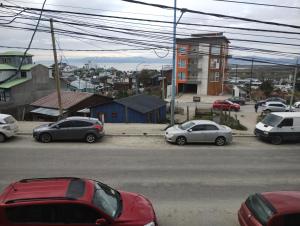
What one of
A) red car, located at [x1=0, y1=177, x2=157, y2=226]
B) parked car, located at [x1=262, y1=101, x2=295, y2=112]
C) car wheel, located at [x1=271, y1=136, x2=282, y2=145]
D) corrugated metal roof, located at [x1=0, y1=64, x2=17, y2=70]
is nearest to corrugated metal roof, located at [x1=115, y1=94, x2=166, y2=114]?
car wheel, located at [x1=271, y1=136, x2=282, y2=145]

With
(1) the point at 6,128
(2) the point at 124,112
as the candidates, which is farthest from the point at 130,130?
(2) the point at 124,112

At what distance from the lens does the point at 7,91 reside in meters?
42.8

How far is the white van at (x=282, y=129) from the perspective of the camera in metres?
18.5

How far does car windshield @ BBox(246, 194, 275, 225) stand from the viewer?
7.17 metres

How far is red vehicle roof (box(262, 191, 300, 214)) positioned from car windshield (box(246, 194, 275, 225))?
0.46 feet

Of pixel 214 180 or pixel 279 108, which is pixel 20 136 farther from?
pixel 279 108

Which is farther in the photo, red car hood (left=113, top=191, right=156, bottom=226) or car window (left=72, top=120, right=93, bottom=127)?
car window (left=72, top=120, right=93, bottom=127)

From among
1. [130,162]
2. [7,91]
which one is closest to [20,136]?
[130,162]

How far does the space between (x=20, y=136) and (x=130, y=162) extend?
8.24 m

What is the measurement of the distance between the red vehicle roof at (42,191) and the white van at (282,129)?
1372cm

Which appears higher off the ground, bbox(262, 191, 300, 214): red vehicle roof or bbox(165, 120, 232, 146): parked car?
bbox(262, 191, 300, 214): red vehicle roof

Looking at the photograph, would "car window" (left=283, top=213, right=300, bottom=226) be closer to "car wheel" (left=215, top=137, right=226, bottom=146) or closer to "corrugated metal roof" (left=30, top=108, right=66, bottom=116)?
"car wheel" (left=215, top=137, right=226, bottom=146)

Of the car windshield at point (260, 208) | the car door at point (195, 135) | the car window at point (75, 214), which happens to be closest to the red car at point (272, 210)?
the car windshield at point (260, 208)

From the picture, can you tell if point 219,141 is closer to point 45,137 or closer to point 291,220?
point 45,137
